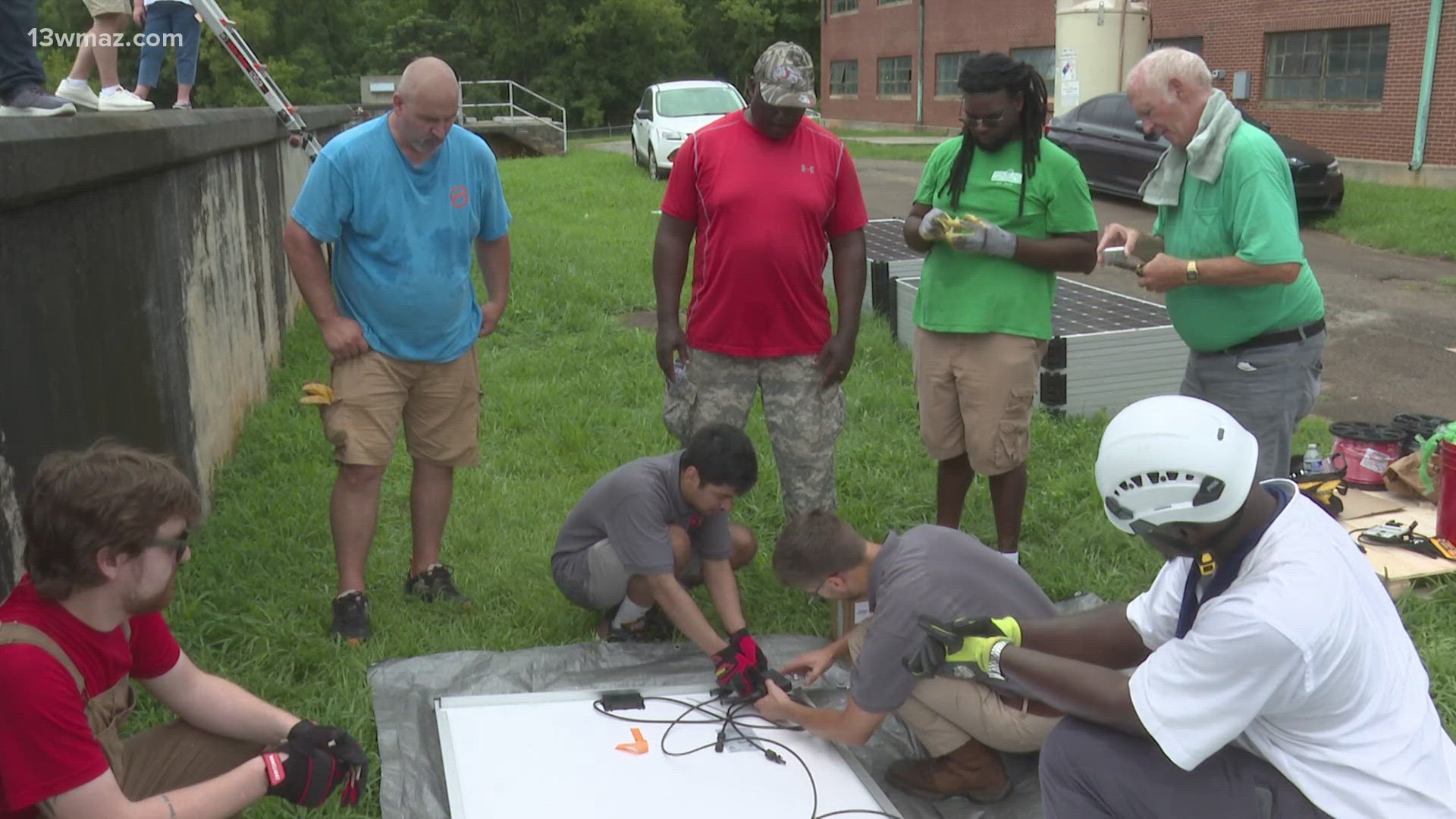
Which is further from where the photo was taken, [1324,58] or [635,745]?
[1324,58]

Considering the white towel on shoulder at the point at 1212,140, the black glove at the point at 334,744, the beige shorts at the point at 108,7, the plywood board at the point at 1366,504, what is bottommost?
the plywood board at the point at 1366,504

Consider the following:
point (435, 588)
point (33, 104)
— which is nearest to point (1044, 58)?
point (33, 104)

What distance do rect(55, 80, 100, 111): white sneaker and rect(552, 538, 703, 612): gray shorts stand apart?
12.3ft

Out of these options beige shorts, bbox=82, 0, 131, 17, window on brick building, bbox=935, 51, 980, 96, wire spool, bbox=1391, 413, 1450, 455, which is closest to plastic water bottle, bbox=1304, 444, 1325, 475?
wire spool, bbox=1391, 413, 1450, 455

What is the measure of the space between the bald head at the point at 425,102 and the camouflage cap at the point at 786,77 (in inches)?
36.1

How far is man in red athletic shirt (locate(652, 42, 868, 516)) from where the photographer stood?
404 cm

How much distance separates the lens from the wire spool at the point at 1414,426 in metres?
5.46

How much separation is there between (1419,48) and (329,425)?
16.5 metres

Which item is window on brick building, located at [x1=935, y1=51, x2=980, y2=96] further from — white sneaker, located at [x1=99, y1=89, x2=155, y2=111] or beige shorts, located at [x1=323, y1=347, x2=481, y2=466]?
beige shorts, located at [x1=323, y1=347, x2=481, y2=466]

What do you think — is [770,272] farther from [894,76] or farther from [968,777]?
[894,76]

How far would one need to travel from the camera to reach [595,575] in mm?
3994

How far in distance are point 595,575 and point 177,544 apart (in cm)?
183

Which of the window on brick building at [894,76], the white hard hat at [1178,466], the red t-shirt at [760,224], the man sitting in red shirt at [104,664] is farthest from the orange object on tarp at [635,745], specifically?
the window on brick building at [894,76]

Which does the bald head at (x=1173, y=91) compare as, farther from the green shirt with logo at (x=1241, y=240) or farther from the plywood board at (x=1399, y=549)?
the plywood board at (x=1399, y=549)
